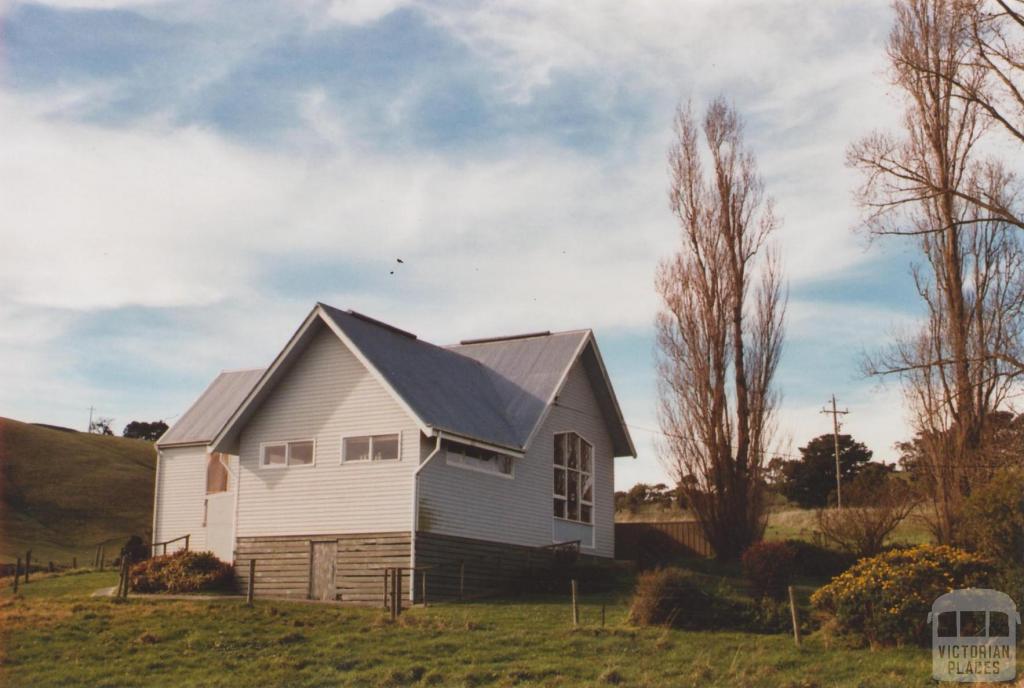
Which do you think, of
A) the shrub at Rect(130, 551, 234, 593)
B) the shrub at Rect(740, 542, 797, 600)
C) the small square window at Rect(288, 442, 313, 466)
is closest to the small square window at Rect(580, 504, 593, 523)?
the shrub at Rect(740, 542, 797, 600)

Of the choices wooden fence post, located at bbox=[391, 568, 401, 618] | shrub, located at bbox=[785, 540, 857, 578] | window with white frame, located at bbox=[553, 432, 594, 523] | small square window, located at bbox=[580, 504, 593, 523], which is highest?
window with white frame, located at bbox=[553, 432, 594, 523]

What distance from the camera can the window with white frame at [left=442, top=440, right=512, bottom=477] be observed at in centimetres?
2769

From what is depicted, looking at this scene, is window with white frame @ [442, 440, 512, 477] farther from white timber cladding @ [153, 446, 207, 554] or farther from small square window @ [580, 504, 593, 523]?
white timber cladding @ [153, 446, 207, 554]

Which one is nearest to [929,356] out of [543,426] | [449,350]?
[543,426]

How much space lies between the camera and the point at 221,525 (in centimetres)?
3244

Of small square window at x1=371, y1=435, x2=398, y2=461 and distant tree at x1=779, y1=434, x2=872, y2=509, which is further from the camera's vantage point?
distant tree at x1=779, y1=434, x2=872, y2=509

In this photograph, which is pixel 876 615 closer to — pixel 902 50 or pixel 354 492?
pixel 354 492

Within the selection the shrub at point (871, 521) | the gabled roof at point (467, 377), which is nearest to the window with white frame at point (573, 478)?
the gabled roof at point (467, 377)

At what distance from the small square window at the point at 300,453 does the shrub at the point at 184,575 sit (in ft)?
10.9

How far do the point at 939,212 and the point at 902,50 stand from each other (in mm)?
4132

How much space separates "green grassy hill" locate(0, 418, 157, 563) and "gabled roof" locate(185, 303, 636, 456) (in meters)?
27.1
